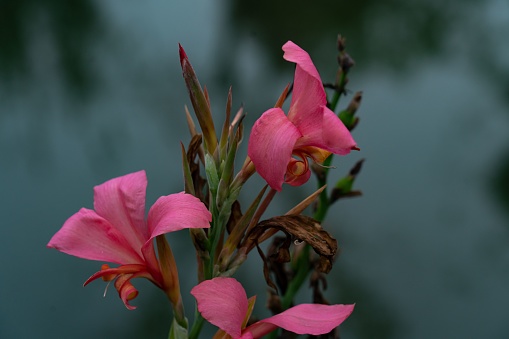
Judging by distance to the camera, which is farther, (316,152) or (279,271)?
(279,271)

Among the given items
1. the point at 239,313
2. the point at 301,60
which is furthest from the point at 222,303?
the point at 301,60

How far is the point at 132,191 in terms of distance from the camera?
32 centimetres

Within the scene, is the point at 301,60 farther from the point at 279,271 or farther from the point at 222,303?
the point at 279,271

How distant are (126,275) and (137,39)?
128cm

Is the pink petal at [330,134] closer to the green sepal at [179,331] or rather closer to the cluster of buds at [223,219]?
the cluster of buds at [223,219]

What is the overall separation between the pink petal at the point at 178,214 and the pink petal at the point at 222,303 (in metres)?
0.04

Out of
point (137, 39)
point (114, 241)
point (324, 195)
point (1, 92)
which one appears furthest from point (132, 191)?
point (137, 39)

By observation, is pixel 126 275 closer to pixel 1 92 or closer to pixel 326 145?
pixel 326 145

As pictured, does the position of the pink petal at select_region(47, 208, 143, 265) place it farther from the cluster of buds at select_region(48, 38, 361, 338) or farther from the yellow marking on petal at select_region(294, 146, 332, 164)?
the yellow marking on petal at select_region(294, 146, 332, 164)

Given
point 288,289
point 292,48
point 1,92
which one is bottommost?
point 288,289

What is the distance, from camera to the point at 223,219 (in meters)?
0.33

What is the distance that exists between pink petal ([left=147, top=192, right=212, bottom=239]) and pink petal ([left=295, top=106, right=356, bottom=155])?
0.24 feet

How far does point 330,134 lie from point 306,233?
0.07m

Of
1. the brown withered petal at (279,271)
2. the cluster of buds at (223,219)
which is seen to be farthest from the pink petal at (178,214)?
the brown withered petal at (279,271)
